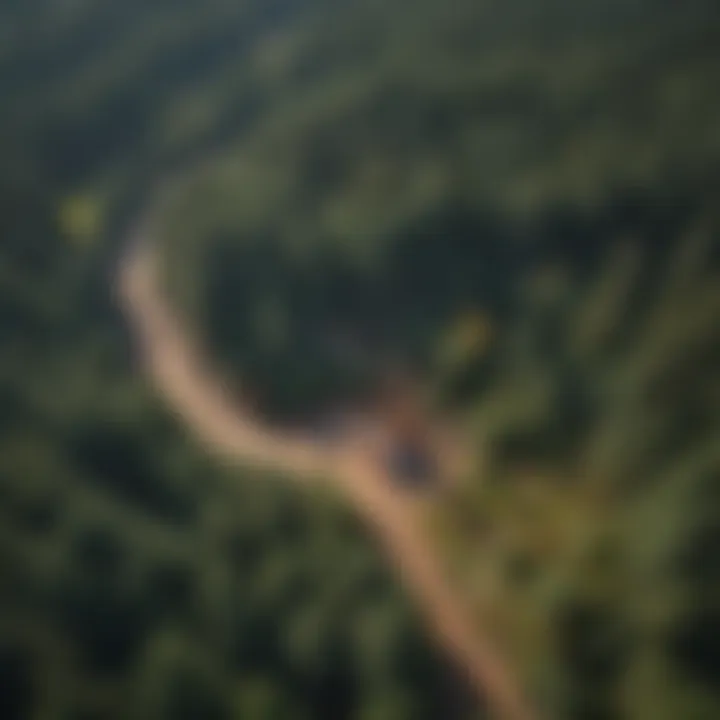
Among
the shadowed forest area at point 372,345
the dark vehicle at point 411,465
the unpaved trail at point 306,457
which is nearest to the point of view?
the shadowed forest area at point 372,345

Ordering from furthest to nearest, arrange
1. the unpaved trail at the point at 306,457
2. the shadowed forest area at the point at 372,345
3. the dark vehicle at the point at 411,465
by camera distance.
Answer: the dark vehicle at the point at 411,465, the unpaved trail at the point at 306,457, the shadowed forest area at the point at 372,345

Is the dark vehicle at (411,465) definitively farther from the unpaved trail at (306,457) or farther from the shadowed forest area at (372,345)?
the shadowed forest area at (372,345)

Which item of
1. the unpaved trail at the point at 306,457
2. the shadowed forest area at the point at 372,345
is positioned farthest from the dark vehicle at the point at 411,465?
the shadowed forest area at the point at 372,345

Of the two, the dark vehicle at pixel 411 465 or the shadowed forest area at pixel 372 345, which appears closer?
the shadowed forest area at pixel 372 345

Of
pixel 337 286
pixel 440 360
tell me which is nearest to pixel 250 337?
pixel 337 286

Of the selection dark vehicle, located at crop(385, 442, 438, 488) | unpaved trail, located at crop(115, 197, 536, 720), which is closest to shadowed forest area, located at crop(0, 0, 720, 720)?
unpaved trail, located at crop(115, 197, 536, 720)
